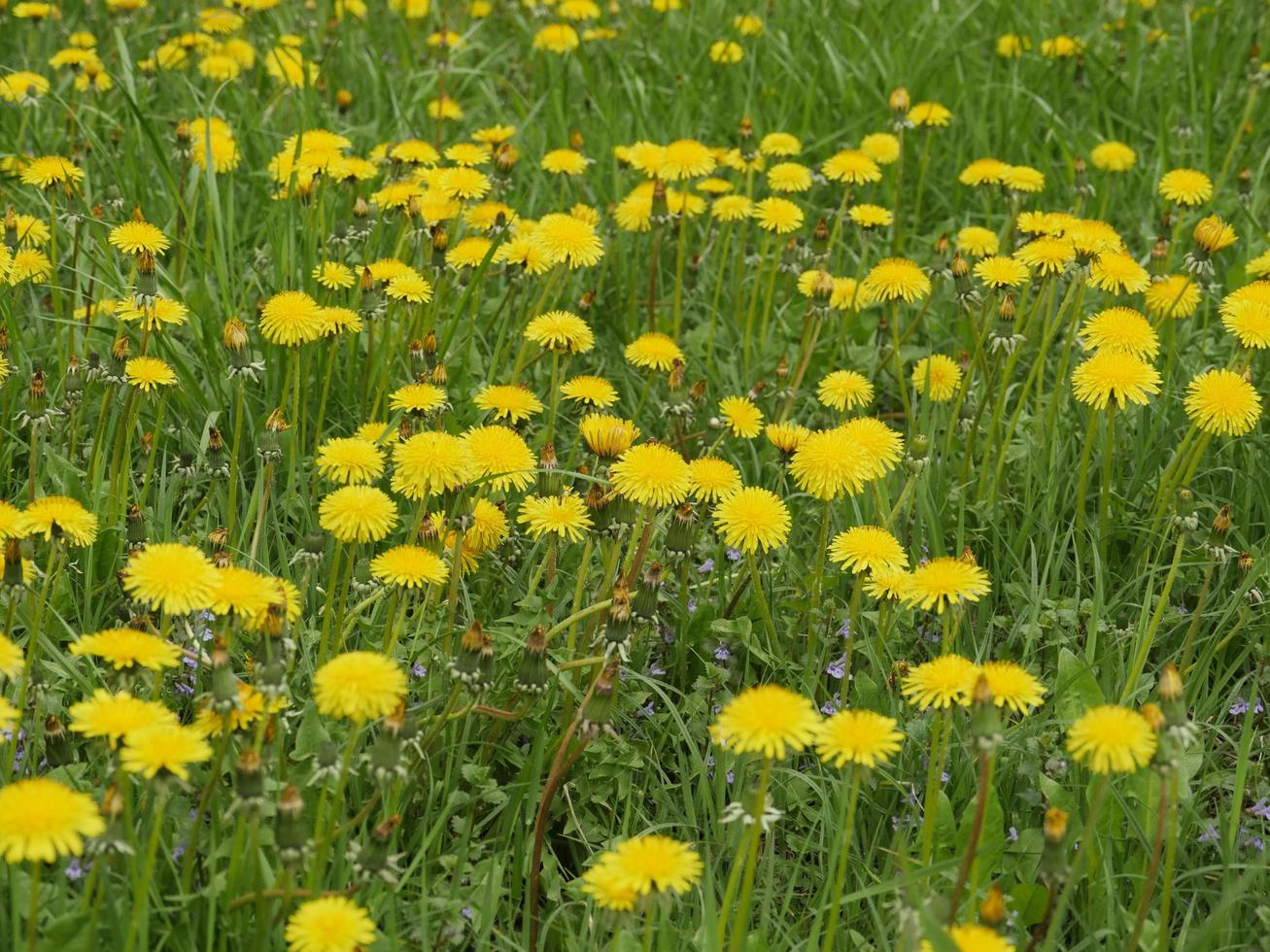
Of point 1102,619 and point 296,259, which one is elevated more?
point 296,259

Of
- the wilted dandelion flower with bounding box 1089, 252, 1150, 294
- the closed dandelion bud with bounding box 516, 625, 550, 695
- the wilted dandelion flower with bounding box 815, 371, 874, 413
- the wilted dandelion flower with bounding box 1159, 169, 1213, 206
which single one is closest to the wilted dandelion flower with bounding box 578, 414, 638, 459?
the closed dandelion bud with bounding box 516, 625, 550, 695

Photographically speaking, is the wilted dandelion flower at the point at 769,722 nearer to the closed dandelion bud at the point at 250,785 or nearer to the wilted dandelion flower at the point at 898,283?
the closed dandelion bud at the point at 250,785

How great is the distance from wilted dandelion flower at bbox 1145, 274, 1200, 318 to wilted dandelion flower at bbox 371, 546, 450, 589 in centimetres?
181

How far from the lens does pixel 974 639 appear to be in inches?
105

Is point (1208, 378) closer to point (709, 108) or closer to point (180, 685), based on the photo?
point (180, 685)

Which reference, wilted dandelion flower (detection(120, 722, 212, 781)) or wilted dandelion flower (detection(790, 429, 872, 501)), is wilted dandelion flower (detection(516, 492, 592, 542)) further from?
wilted dandelion flower (detection(120, 722, 212, 781))

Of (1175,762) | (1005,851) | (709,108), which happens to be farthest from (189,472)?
(709,108)

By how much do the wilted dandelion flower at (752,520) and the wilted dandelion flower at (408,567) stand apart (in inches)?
18.1

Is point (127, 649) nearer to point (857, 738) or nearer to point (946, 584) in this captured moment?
point (857, 738)

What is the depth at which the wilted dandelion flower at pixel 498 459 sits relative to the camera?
2.38 m

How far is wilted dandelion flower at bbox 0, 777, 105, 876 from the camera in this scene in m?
1.52

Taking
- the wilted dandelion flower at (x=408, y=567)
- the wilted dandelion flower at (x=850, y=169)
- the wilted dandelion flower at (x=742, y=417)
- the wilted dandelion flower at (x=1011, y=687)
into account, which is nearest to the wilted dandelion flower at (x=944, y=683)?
the wilted dandelion flower at (x=1011, y=687)

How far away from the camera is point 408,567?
2.17 meters

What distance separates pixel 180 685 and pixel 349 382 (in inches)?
39.5
